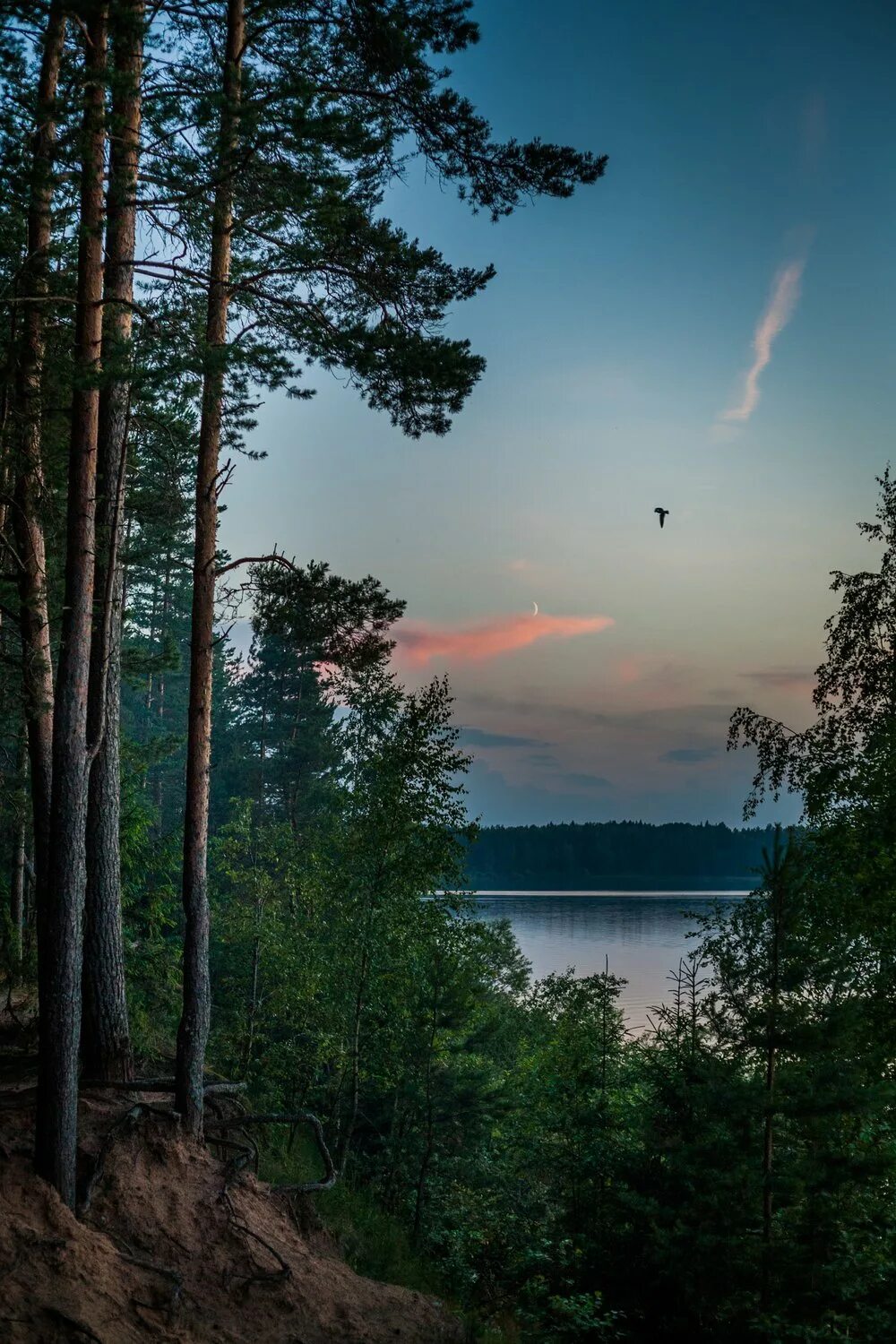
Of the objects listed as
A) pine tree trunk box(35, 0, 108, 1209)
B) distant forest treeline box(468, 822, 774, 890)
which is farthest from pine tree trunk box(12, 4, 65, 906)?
distant forest treeline box(468, 822, 774, 890)

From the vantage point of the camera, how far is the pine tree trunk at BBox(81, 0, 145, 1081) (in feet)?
27.2

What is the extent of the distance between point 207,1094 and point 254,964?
15495mm

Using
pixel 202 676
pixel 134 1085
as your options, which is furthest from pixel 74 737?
pixel 134 1085

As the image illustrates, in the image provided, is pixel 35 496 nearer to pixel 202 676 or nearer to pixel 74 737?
pixel 202 676

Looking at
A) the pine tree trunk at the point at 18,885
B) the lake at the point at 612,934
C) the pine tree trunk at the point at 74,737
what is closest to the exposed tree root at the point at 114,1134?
the pine tree trunk at the point at 74,737

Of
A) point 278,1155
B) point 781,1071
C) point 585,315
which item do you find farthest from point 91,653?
point 585,315

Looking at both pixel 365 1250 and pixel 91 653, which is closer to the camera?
pixel 91 653

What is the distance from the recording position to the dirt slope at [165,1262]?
Result: 613cm

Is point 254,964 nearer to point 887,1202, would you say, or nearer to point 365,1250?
point 365,1250

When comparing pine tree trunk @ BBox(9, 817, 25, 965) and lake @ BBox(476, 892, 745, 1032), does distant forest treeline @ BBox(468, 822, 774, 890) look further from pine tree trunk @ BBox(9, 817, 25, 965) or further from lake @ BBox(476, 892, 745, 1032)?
pine tree trunk @ BBox(9, 817, 25, 965)

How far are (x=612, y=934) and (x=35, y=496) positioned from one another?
86160mm

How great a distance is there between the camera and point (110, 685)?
9305 millimetres

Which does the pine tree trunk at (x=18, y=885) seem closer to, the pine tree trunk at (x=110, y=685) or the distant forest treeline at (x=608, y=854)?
the pine tree trunk at (x=110, y=685)

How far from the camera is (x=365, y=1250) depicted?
1093 centimetres
